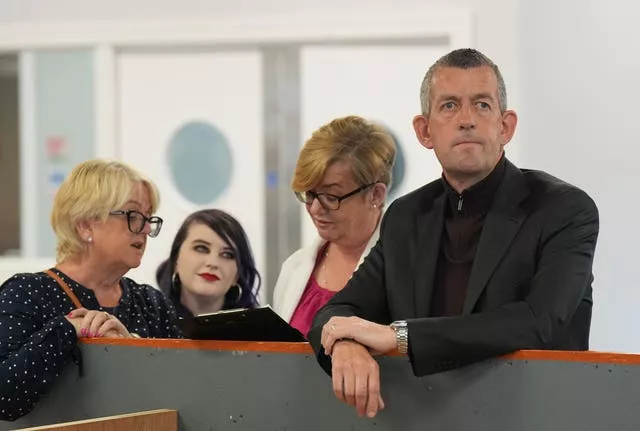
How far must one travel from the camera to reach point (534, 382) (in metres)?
2.08

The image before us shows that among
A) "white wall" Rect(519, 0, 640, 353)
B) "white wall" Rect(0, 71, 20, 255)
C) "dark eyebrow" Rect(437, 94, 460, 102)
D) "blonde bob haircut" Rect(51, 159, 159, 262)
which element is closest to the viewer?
"dark eyebrow" Rect(437, 94, 460, 102)

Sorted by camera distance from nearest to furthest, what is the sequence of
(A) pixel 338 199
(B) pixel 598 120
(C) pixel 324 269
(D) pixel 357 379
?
(D) pixel 357 379
(A) pixel 338 199
(C) pixel 324 269
(B) pixel 598 120

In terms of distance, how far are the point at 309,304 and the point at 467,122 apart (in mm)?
907

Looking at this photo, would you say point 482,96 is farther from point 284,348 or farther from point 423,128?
point 284,348

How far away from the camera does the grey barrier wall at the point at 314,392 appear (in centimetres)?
204

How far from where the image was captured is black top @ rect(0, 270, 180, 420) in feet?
7.83

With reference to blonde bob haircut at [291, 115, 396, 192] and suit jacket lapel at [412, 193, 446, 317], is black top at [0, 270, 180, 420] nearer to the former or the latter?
blonde bob haircut at [291, 115, 396, 192]

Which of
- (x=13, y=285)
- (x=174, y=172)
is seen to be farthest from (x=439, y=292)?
(x=174, y=172)

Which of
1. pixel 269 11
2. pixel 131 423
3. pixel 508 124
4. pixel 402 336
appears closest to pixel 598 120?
pixel 269 11

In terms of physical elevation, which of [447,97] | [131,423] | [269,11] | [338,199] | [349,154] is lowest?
[131,423]

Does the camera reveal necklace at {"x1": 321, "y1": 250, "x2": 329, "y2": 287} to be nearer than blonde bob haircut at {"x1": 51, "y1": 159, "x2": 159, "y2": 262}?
No

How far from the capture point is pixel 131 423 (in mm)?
2262

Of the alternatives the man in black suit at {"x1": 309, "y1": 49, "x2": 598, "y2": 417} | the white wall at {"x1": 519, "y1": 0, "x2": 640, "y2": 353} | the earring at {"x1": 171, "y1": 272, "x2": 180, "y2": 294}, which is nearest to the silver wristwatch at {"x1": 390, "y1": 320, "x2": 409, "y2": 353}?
the man in black suit at {"x1": 309, "y1": 49, "x2": 598, "y2": 417}

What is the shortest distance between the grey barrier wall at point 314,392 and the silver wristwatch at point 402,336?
4.5 inches
